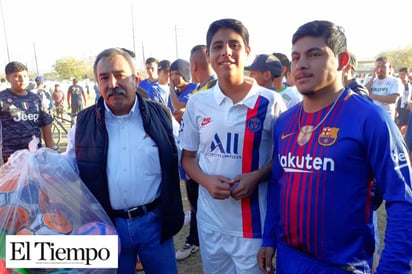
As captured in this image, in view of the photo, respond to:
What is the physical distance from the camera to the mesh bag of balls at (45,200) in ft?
5.31

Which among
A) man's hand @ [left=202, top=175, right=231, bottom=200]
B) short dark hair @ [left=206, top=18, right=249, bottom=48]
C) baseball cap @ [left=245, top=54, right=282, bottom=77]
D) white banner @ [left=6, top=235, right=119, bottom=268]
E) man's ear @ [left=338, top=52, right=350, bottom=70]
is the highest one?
short dark hair @ [left=206, top=18, right=249, bottom=48]

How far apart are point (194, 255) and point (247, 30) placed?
276cm

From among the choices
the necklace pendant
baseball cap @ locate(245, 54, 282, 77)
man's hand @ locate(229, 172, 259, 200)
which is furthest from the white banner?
baseball cap @ locate(245, 54, 282, 77)

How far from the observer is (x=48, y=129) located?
486 cm

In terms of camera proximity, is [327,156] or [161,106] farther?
[161,106]

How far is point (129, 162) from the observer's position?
1.95 metres

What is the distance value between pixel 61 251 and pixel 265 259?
106 cm

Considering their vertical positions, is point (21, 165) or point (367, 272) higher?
point (21, 165)

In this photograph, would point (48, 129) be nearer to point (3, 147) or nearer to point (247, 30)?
point (3, 147)

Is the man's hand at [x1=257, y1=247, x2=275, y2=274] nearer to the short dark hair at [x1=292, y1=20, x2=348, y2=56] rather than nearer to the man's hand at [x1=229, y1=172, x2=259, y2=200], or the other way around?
the man's hand at [x1=229, y1=172, x2=259, y2=200]

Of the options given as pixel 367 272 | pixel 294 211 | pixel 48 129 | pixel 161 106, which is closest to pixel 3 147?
pixel 48 129

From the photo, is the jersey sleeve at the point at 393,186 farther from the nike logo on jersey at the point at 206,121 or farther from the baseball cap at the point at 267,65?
the baseball cap at the point at 267,65

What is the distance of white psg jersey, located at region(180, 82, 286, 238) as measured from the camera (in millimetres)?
1899

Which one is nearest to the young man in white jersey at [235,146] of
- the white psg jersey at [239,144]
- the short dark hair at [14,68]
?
the white psg jersey at [239,144]
